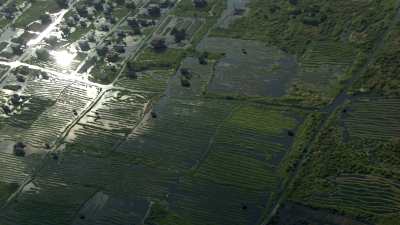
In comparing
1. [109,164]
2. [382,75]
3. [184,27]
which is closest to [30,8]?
[184,27]

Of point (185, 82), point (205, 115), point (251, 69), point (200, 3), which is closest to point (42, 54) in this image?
point (185, 82)

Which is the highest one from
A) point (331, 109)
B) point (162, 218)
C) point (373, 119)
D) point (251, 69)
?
point (251, 69)

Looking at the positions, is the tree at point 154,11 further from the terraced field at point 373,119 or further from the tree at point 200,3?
the terraced field at point 373,119

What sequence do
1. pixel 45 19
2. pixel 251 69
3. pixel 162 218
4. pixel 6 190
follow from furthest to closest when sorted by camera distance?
pixel 45 19
pixel 251 69
pixel 6 190
pixel 162 218

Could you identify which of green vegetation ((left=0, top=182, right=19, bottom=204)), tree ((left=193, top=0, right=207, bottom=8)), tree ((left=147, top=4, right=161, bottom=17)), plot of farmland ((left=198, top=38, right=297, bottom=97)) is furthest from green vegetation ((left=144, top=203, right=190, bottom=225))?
tree ((left=193, top=0, right=207, bottom=8))

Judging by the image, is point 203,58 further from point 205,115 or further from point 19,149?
point 19,149

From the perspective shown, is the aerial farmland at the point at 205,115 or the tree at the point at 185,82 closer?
the aerial farmland at the point at 205,115

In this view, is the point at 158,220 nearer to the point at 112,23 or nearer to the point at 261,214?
the point at 261,214

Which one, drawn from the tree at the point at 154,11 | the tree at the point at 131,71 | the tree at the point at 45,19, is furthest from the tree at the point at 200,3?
the tree at the point at 45,19
